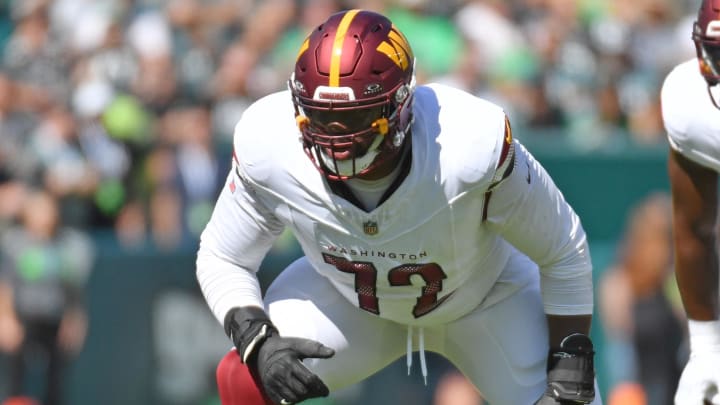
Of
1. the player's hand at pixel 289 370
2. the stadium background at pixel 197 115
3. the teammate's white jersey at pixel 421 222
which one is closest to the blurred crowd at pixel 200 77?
the stadium background at pixel 197 115

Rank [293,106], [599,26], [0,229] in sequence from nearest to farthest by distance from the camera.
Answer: [293,106] < [0,229] < [599,26]

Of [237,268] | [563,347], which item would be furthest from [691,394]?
[237,268]

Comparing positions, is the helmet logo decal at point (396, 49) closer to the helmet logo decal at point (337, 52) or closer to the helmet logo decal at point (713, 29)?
the helmet logo decal at point (337, 52)

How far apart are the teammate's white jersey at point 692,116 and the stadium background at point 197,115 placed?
3.66m

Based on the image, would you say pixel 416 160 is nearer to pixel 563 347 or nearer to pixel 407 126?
pixel 407 126

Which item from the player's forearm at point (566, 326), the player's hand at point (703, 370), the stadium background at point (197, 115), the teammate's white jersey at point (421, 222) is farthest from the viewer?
the stadium background at point (197, 115)

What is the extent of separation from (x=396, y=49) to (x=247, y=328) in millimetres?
1003

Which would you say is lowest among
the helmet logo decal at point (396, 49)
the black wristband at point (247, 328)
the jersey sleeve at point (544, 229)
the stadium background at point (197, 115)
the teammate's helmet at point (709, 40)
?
the stadium background at point (197, 115)

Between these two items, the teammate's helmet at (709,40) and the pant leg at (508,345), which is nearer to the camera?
the teammate's helmet at (709,40)

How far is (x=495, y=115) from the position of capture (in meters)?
4.09

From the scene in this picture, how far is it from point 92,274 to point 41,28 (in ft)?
8.09

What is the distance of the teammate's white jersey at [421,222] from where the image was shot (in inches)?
160

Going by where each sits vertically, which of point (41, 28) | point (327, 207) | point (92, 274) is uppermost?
point (327, 207)

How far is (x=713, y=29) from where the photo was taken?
13.8 ft
